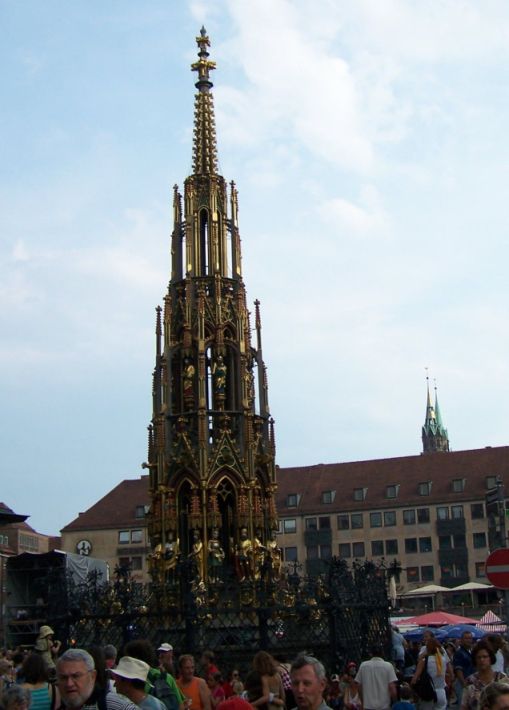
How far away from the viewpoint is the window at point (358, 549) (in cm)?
6569

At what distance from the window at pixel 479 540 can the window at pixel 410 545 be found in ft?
12.3

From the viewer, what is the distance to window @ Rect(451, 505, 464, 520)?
6481cm

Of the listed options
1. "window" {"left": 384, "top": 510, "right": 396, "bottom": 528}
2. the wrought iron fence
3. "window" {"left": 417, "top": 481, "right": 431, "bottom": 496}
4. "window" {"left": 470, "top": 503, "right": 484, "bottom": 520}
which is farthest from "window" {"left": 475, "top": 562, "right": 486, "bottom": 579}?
the wrought iron fence

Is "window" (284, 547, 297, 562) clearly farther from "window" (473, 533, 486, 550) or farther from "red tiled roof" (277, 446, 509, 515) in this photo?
"window" (473, 533, 486, 550)

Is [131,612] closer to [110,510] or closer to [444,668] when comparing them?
[444,668]

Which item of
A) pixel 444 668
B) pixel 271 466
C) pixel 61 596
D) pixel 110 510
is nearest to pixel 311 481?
pixel 110 510

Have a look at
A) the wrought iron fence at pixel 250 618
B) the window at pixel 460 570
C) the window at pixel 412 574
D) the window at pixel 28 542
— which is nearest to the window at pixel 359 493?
the window at pixel 412 574

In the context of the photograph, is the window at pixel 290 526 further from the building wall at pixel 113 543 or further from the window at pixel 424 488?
the building wall at pixel 113 543

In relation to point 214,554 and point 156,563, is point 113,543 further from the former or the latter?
point 214,554

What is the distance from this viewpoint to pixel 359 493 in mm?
67812

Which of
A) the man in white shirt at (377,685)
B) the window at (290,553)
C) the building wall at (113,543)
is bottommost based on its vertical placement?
the man in white shirt at (377,685)

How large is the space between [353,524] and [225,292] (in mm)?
46329

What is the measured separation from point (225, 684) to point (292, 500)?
55789 mm

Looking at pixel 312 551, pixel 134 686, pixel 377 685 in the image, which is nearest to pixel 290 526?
pixel 312 551
